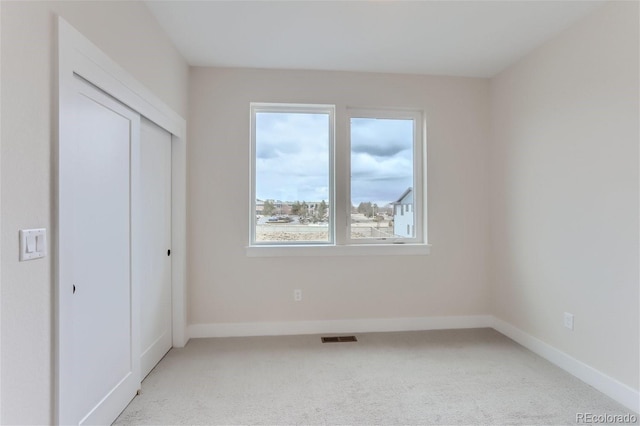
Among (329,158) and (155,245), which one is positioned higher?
(329,158)

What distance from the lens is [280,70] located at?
9.91 feet

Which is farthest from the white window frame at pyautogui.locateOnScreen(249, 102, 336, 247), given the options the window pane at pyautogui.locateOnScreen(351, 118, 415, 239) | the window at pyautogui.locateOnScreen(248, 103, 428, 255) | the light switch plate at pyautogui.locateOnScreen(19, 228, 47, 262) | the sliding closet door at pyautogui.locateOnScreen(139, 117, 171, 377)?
the light switch plate at pyautogui.locateOnScreen(19, 228, 47, 262)

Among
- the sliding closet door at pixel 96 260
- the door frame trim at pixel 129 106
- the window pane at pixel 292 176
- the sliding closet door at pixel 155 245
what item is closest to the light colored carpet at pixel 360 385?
the sliding closet door at pixel 155 245

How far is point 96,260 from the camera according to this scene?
63.8 inches

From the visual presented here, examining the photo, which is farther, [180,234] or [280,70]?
[280,70]

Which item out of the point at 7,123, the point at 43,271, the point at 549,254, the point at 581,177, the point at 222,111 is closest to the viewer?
the point at 7,123

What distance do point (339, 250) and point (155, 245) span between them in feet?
5.33

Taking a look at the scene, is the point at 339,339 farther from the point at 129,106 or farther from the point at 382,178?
the point at 129,106

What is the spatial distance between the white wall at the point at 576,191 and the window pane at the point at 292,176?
Result: 1.79 meters

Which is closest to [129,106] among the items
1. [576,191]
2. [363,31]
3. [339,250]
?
[363,31]

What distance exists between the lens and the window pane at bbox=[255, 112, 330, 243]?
313cm

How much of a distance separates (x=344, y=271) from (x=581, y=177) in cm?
204

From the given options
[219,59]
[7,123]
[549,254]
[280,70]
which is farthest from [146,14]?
[549,254]

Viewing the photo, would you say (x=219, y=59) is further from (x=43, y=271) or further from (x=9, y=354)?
(x=9, y=354)
